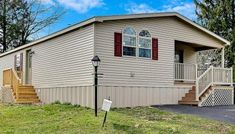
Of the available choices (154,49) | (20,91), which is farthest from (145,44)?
(20,91)

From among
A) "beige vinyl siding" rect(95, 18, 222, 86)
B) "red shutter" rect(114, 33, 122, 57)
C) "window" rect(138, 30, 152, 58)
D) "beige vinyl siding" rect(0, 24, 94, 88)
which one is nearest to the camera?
"beige vinyl siding" rect(95, 18, 222, 86)

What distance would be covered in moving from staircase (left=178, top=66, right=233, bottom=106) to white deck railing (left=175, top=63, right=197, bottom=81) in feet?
2.70

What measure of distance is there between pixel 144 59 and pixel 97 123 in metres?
6.31

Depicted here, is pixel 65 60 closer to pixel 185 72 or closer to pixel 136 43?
pixel 136 43

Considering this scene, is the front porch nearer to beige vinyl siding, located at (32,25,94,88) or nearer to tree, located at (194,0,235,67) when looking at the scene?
beige vinyl siding, located at (32,25,94,88)

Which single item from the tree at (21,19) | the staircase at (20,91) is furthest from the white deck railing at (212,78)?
the tree at (21,19)

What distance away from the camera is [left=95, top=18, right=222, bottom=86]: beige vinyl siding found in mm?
15680

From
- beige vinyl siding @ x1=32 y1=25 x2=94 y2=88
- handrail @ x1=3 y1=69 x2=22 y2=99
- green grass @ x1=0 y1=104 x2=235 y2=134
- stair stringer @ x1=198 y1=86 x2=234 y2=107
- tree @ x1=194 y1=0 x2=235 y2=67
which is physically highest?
tree @ x1=194 y1=0 x2=235 y2=67

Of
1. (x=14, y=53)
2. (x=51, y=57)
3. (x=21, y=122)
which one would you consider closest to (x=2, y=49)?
(x=14, y=53)

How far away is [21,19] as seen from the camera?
36781 millimetres

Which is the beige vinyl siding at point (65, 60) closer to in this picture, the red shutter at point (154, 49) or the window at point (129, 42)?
the window at point (129, 42)

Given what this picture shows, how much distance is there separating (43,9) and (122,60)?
2503cm

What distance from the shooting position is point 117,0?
2647cm

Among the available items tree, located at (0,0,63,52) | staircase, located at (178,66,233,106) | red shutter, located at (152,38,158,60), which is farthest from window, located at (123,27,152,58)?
tree, located at (0,0,63,52)
